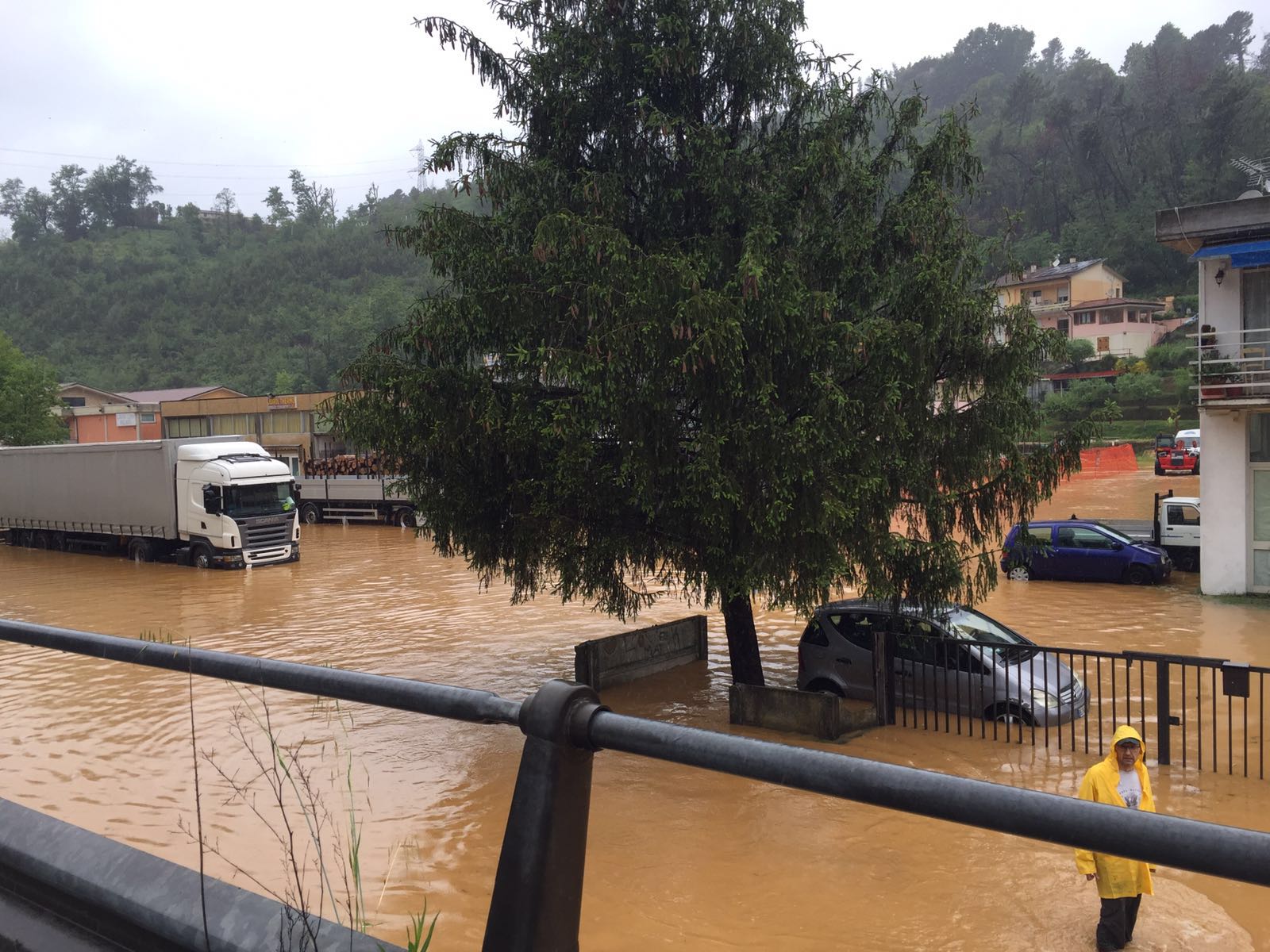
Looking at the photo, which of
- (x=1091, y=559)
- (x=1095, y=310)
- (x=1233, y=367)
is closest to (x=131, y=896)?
(x=1233, y=367)

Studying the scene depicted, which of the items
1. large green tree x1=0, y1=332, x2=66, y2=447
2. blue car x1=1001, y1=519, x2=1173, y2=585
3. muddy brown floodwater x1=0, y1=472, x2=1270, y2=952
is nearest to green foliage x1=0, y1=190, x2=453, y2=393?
large green tree x1=0, y1=332, x2=66, y2=447

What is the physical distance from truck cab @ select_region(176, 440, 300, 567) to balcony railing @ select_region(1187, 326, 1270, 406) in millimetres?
24783

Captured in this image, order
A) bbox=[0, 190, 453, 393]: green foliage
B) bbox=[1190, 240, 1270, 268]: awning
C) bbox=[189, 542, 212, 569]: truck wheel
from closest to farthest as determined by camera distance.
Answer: bbox=[1190, 240, 1270, 268]: awning
bbox=[189, 542, 212, 569]: truck wheel
bbox=[0, 190, 453, 393]: green foliage

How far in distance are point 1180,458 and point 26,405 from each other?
179 feet

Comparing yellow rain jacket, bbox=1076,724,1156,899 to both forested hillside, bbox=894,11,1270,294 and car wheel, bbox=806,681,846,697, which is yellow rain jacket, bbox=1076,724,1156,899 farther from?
forested hillside, bbox=894,11,1270,294

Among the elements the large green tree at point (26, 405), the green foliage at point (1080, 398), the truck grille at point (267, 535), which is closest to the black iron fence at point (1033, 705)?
the truck grille at point (267, 535)

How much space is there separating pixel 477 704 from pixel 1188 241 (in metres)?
23.7

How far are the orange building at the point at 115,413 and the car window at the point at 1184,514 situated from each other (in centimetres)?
5346

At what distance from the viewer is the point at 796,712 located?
12992 millimetres

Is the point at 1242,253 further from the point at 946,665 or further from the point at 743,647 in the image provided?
the point at 743,647

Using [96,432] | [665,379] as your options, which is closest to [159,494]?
[665,379]

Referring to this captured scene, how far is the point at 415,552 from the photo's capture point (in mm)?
34781

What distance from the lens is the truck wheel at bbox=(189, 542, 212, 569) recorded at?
31.8 m

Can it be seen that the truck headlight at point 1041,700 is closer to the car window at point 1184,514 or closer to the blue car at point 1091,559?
the blue car at point 1091,559
